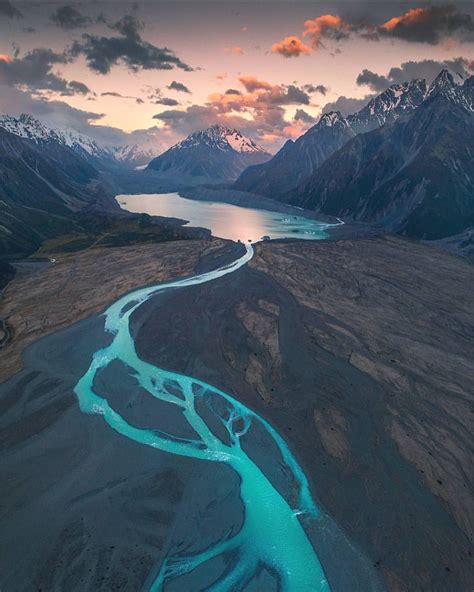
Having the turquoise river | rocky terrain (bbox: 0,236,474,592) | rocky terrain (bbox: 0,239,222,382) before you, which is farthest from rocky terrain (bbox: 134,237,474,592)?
rocky terrain (bbox: 0,239,222,382)

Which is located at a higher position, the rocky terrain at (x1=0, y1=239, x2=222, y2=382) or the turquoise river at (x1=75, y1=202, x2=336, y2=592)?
the rocky terrain at (x1=0, y1=239, x2=222, y2=382)

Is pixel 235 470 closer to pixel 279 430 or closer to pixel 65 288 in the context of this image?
pixel 279 430

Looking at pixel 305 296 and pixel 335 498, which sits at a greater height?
pixel 305 296

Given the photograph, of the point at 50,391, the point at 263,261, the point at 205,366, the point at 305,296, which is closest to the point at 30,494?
the point at 50,391

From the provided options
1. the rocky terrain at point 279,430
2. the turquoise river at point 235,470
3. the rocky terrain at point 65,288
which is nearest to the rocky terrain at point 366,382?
the rocky terrain at point 279,430

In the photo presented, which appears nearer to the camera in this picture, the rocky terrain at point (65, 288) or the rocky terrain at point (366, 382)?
the rocky terrain at point (366, 382)

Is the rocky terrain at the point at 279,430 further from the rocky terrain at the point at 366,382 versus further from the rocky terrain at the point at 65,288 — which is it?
the rocky terrain at the point at 65,288

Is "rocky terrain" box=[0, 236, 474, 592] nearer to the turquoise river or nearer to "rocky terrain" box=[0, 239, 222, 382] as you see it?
"rocky terrain" box=[0, 239, 222, 382]

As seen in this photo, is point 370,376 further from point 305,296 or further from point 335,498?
point 305,296

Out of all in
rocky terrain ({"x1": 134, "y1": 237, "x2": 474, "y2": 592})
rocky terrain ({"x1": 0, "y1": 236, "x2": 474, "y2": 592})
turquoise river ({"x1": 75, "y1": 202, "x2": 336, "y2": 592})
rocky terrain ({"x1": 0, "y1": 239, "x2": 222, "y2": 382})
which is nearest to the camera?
turquoise river ({"x1": 75, "y1": 202, "x2": 336, "y2": 592})

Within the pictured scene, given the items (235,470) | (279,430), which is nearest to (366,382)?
(279,430)

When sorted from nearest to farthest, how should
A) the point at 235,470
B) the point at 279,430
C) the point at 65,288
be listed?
the point at 235,470 < the point at 279,430 < the point at 65,288
